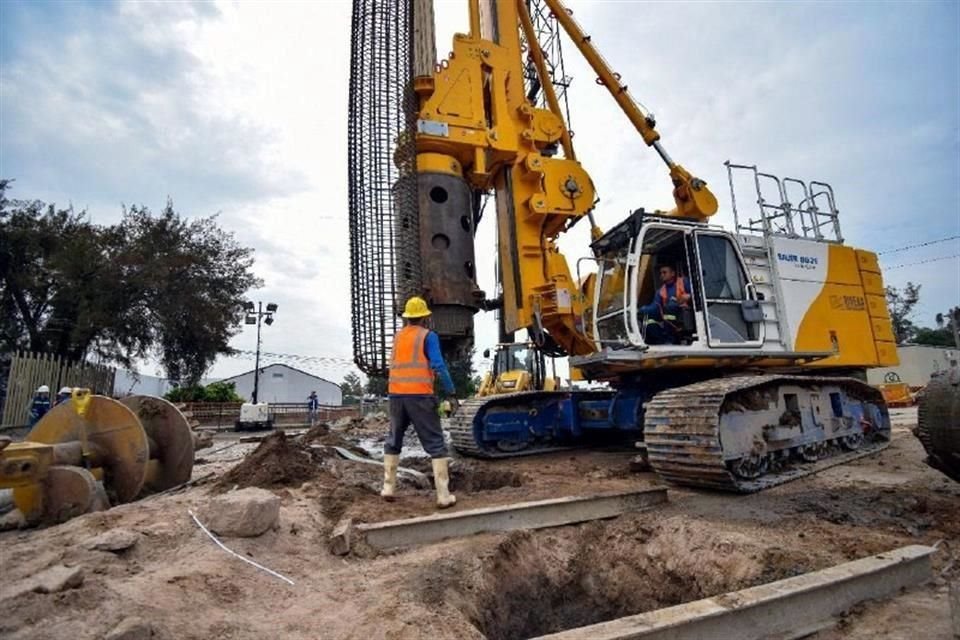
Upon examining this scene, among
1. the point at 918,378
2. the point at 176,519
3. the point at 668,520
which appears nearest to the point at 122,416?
the point at 176,519

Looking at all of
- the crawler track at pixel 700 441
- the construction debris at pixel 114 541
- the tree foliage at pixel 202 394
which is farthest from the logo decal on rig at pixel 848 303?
the tree foliage at pixel 202 394

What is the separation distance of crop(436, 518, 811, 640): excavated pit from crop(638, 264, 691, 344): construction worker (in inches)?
94.2

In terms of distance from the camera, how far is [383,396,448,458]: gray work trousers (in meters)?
4.70

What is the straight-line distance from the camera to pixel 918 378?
32156mm

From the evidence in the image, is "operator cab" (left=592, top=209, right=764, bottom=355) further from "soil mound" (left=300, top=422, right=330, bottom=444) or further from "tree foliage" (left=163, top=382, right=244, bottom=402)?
"tree foliage" (left=163, top=382, right=244, bottom=402)

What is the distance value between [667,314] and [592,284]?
74.1 inches

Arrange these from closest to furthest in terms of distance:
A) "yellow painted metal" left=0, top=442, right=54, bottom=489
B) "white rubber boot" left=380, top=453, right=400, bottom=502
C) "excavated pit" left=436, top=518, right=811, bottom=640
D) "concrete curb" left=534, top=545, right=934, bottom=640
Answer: "concrete curb" left=534, top=545, right=934, bottom=640 < "excavated pit" left=436, top=518, right=811, bottom=640 < "yellow painted metal" left=0, top=442, right=54, bottom=489 < "white rubber boot" left=380, top=453, right=400, bottom=502

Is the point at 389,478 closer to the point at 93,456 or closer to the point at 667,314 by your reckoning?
the point at 93,456

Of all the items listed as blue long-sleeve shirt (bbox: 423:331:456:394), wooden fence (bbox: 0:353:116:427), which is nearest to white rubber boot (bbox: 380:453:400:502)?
blue long-sleeve shirt (bbox: 423:331:456:394)

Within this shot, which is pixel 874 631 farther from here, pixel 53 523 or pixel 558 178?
pixel 558 178

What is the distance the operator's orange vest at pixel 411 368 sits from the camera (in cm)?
484

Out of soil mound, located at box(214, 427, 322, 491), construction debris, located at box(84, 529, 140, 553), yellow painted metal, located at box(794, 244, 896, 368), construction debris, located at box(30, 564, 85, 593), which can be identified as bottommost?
construction debris, located at box(30, 564, 85, 593)

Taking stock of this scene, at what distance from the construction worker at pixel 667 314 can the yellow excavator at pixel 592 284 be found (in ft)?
0.08

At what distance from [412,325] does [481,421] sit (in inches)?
111
